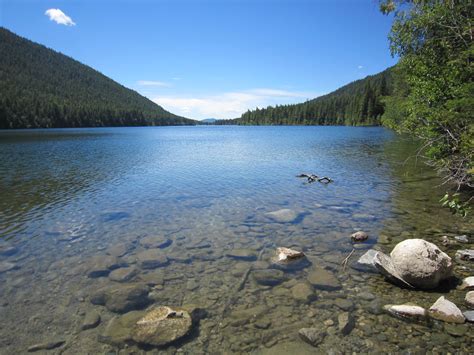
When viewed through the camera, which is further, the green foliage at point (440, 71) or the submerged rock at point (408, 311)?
the green foliage at point (440, 71)

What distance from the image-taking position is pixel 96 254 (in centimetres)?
1037

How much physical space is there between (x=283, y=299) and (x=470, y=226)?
9.67 m

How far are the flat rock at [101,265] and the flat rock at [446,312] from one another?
876cm

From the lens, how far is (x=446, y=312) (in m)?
6.31

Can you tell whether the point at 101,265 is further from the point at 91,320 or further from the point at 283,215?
the point at 283,215

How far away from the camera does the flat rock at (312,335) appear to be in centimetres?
596

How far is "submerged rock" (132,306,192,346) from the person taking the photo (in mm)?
6022

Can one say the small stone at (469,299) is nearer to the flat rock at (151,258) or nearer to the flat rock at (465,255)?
the flat rock at (465,255)

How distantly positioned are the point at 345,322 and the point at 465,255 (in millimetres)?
5434

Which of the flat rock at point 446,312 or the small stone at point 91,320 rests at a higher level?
the flat rock at point 446,312

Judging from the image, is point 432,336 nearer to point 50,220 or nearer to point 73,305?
point 73,305

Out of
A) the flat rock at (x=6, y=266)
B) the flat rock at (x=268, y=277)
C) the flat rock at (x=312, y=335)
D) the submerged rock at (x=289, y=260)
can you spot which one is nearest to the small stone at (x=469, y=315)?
the flat rock at (x=312, y=335)

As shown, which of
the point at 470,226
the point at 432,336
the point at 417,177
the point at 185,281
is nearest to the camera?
the point at 432,336

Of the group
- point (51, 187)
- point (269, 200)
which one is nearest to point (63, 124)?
point (51, 187)
